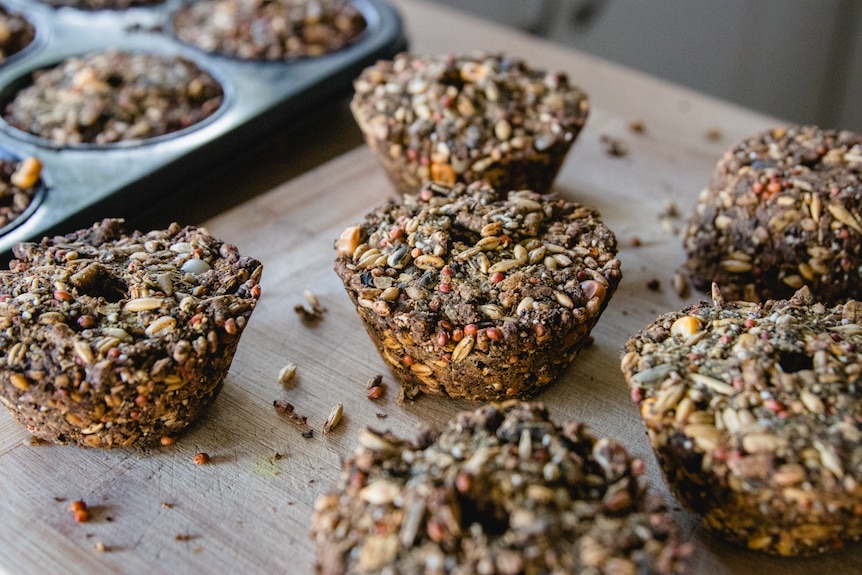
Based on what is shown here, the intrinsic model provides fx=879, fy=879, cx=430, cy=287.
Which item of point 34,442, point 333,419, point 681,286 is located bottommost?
point 34,442

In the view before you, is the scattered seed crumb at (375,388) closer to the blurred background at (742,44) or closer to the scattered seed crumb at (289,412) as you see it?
the scattered seed crumb at (289,412)

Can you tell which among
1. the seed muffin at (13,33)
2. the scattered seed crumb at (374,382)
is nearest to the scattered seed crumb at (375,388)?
the scattered seed crumb at (374,382)

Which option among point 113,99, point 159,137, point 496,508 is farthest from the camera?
point 113,99

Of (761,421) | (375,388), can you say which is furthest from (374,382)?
(761,421)

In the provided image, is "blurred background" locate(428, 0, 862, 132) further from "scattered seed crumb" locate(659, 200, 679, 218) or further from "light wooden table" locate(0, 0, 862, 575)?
"scattered seed crumb" locate(659, 200, 679, 218)

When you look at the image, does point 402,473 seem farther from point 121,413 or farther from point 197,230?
point 197,230

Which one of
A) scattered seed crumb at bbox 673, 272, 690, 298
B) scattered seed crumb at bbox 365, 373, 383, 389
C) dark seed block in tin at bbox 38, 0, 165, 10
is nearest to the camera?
scattered seed crumb at bbox 365, 373, 383, 389

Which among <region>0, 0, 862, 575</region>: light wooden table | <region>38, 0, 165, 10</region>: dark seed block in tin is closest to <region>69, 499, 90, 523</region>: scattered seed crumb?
<region>0, 0, 862, 575</region>: light wooden table

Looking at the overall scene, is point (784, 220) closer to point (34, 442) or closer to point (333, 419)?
point (333, 419)
